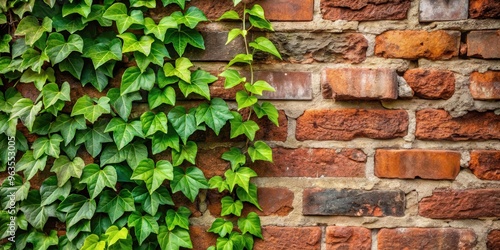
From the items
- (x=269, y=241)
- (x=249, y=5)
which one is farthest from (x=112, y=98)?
(x=269, y=241)

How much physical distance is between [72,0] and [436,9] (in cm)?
81

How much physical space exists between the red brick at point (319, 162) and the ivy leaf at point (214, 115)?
14cm

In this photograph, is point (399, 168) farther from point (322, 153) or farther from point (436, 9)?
point (436, 9)

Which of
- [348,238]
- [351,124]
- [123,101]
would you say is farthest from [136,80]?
[348,238]

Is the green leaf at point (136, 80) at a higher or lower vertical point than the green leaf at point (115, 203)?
higher

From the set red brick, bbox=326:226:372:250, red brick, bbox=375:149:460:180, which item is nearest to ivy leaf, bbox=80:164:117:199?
red brick, bbox=326:226:372:250

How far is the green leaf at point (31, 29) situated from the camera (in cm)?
91

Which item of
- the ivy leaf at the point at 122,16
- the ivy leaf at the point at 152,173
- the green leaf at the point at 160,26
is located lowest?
the ivy leaf at the point at 152,173

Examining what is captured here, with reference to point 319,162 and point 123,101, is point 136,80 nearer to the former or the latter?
point 123,101

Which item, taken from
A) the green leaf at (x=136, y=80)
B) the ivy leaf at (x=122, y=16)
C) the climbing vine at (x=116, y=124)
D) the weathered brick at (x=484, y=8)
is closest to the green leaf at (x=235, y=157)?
the climbing vine at (x=116, y=124)

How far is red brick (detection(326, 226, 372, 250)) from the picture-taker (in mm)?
964

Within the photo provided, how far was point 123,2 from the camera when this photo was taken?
0.94 metres

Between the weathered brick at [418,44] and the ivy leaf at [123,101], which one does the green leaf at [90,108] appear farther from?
the weathered brick at [418,44]

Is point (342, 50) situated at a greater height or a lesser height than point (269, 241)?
greater
